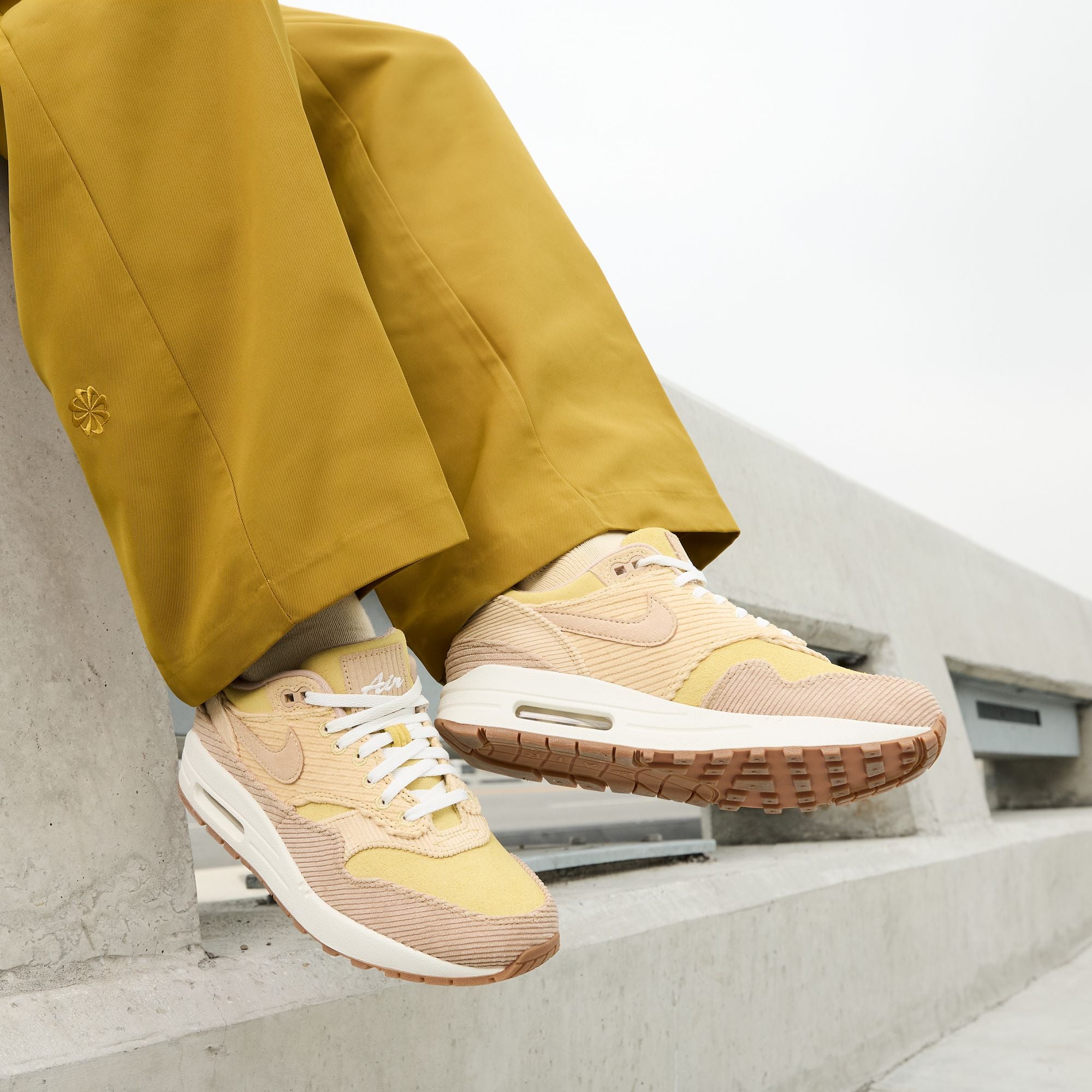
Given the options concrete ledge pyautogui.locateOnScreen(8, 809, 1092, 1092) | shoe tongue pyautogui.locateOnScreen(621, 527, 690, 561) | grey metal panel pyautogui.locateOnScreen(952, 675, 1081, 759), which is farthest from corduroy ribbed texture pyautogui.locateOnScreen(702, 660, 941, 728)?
grey metal panel pyautogui.locateOnScreen(952, 675, 1081, 759)

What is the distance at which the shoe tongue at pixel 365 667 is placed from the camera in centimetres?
78

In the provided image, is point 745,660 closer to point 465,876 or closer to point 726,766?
point 726,766

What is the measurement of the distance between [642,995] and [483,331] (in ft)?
2.75

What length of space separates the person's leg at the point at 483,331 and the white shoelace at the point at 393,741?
14cm

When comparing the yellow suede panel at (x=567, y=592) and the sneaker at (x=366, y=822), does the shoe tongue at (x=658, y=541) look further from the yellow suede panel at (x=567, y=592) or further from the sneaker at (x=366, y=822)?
the sneaker at (x=366, y=822)

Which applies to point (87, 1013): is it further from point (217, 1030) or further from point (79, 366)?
point (79, 366)

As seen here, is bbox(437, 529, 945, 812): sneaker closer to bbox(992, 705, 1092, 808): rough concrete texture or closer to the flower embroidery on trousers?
the flower embroidery on trousers

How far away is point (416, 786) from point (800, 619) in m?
1.53

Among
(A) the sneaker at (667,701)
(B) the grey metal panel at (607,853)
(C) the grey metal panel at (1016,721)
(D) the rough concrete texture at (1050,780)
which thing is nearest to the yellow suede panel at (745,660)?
(A) the sneaker at (667,701)

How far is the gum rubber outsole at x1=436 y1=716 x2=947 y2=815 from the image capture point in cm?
75

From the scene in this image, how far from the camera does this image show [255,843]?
761 mm

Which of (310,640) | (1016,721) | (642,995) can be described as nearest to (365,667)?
(310,640)

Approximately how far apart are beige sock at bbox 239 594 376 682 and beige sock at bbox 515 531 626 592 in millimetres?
163

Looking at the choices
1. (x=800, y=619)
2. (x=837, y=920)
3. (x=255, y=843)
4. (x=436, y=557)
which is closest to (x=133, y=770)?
(x=255, y=843)
